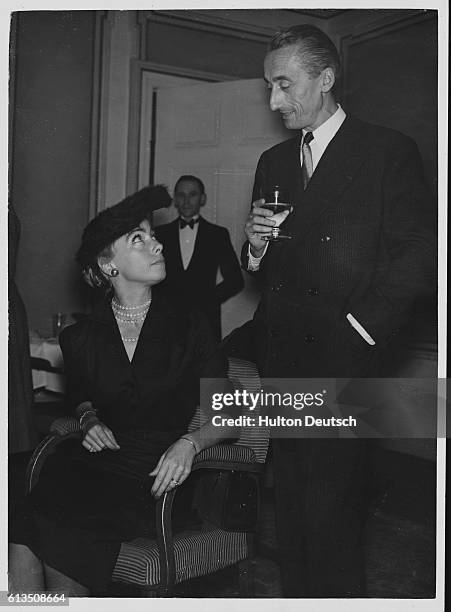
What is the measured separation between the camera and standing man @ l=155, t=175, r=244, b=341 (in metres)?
1.68

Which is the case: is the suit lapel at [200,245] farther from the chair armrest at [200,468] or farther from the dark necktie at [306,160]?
the chair armrest at [200,468]

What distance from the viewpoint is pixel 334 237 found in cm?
161

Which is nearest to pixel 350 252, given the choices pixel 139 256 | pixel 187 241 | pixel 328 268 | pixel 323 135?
pixel 328 268

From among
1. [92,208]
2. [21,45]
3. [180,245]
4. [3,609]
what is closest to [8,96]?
[21,45]

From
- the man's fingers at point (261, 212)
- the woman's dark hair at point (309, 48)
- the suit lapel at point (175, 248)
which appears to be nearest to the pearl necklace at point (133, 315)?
the suit lapel at point (175, 248)

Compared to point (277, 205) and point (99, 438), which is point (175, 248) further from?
point (99, 438)

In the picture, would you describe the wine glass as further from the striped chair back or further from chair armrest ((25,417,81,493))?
chair armrest ((25,417,81,493))

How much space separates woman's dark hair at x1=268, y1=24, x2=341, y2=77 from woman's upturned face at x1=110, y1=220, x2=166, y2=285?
53 centimetres

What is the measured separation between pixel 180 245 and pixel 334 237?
0.38 metres

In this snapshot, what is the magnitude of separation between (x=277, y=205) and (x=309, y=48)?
0.37 m

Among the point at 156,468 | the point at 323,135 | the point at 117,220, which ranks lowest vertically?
the point at 156,468

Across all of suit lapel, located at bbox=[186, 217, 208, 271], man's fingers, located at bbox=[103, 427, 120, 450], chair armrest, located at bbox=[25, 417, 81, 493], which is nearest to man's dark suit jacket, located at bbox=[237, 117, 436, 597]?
suit lapel, located at bbox=[186, 217, 208, 271]

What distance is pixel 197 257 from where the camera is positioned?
1.70 metres

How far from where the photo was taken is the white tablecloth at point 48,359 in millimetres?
1699
